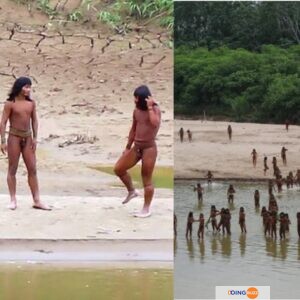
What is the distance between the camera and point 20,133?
758 centimetres

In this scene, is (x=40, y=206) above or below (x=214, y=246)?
above

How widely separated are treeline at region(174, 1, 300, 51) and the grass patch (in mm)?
1306

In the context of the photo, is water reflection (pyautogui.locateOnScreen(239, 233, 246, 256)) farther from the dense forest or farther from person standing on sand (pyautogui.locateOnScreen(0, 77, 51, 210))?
the dense forest

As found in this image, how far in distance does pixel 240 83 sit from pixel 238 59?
0.74 metres

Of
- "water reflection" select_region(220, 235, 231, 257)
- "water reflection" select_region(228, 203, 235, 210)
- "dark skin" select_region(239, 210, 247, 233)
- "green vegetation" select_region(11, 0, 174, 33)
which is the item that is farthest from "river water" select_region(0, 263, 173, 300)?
"green vegetation" select_region(11, 0, 174, 33)

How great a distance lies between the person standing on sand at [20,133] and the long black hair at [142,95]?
33.1 inches

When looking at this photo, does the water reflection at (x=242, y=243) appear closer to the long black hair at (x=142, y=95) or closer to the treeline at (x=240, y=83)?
the long black hair at (x=142, y=95)

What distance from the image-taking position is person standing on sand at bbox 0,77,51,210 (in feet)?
24.7

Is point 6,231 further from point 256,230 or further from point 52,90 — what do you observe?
point 52,90

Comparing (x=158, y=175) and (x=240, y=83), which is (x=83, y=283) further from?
(x=240, y=83)

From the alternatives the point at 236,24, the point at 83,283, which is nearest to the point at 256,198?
the point at 236,24

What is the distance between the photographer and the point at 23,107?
297 inches

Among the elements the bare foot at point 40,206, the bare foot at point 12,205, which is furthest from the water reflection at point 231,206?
the bare foot at point 12,205

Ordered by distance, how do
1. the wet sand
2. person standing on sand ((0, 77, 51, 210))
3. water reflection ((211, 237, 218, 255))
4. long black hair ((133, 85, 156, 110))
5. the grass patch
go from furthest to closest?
1. the grass patch
2. water reflection ((211, 237, 218, 255))
3. person standing on sand ((0, 77, 51, 210))
4. long black hair ((133, 85, 156, 110))
5. the wet sand
